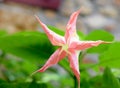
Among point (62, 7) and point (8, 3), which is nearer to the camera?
point (8, 3)

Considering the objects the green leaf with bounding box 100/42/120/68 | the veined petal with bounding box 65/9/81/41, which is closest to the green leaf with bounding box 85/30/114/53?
the green leaf with bounding box 100/42/120/68

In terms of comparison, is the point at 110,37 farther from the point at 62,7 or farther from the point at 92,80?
the point at 62,7

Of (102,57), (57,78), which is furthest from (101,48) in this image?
(57,78)

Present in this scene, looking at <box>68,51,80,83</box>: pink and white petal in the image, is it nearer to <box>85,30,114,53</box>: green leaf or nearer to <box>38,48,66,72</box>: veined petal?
<box>38,48,66,72</box>: veined petal

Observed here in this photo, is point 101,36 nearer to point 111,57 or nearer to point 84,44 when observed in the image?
point 111,57

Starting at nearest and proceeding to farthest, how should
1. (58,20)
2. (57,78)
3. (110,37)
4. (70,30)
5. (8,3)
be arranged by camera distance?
(70,30) → (110,37) → (57,78) → (8,3) → (58,20)

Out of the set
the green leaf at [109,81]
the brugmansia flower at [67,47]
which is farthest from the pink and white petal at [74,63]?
the green leaf at [109,81]

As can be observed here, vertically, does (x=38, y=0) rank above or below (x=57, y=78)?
above

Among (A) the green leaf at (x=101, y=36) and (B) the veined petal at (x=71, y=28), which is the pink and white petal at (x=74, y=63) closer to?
(B) the veined petal at (x=71, y=28)
